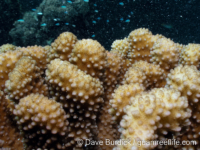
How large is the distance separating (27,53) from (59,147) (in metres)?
1.55

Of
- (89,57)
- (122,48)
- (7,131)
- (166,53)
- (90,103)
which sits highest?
(89,57)

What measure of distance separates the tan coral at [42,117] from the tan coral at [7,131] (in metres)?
0.48

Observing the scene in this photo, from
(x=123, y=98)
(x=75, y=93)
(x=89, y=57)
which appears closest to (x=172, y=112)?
(x=123, y=98)

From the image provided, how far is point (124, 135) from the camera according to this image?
1.17 meters

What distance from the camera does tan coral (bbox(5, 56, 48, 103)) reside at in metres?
1.66

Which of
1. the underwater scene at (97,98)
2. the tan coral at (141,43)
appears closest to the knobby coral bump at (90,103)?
the underwater scene at (97,98)

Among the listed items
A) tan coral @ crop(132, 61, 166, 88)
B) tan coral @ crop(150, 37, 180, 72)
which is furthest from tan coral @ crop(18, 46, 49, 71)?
tan coral @ crop(150, 37, 180, 72)

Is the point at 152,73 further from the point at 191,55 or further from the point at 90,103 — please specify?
the point at 90,103

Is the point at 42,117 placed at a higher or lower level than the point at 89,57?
lower

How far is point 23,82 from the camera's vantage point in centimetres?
170

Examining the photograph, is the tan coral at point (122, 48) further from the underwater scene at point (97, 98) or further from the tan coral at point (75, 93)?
the tan coral at point (75, 93)

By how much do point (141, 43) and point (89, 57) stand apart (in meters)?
1.23

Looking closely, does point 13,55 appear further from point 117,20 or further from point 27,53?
point 117,20

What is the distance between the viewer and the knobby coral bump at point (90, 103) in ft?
3.99
